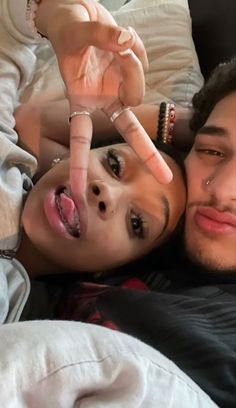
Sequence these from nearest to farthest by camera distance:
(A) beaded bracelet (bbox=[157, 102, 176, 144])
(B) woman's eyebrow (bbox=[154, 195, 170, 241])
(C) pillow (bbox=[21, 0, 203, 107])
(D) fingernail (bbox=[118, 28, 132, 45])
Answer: (D) fingernail (bbox=[118, 28, 132, 45]) < (B) woman's eyebrow (bbox=[154, 195, 170, 241]) < (A) beaded bracelet (bbox=[157, 102, 176, 144]) < (C) pillow (bbox=[21, 0, 203, 107])

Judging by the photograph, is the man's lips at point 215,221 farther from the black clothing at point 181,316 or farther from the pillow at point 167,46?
the pillow at point 167,46

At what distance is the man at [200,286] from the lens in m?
0.73

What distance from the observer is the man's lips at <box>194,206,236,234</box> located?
3.01 ft

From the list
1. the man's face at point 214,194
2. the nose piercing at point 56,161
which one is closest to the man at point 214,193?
the man's face at point 214,194

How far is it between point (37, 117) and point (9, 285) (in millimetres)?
367

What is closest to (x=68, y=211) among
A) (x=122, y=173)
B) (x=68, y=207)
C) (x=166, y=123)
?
(x=68, y=207)

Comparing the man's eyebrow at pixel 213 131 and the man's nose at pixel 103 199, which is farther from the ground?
the man's eyebrow at pixel 213 131

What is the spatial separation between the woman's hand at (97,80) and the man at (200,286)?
0.17m

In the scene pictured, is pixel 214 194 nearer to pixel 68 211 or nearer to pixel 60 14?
pixel 68 211

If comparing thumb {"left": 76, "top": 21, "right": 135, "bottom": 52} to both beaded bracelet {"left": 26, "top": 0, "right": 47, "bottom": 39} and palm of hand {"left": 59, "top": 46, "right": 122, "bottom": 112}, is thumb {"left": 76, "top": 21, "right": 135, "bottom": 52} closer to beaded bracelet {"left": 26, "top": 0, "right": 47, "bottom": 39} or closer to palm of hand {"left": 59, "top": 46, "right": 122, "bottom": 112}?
palm of hand {"left": 59, "top": 46, "right": 122, "bottom": 112}

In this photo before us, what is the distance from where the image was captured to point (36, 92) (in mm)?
1215

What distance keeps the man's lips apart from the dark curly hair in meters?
0.21

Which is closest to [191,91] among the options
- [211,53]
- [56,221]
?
[211,53]

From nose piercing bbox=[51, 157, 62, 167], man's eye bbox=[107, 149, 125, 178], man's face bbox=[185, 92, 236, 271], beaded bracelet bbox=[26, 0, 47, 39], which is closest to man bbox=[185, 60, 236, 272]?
man's face bbox=[185, 92, 236, 271]
